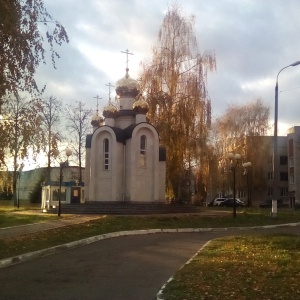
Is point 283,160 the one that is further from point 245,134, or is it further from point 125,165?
point 125,165

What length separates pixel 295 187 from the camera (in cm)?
6925

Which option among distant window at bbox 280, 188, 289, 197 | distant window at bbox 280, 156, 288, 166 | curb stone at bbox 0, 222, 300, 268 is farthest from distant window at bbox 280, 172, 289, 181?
curb stone at bbox 0, 222, 300, 268

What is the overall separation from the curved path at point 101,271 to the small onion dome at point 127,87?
2273 centimetres

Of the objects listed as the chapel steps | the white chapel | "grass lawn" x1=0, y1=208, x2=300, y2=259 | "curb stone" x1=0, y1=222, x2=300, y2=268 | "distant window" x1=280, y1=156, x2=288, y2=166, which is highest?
"distant window" x1=280, y1=156, x2=288, y2=166

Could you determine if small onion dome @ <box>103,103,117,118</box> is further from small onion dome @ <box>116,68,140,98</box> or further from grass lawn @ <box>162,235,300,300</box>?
grass lawn @ <box>162,235,300,300</box>

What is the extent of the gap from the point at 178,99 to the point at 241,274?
3159cm

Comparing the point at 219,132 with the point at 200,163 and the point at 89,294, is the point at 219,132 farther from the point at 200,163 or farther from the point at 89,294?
the point at 89,294

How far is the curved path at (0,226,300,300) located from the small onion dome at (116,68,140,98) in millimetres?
22734

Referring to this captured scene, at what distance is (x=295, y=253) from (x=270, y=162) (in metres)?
52.2

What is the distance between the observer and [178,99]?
41031mm

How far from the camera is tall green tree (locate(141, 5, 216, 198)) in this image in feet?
132

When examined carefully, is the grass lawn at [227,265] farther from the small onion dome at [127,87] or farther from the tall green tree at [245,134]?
the tall green tree at [245,134]

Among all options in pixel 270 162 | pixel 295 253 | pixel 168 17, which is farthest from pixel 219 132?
pixel 295 253

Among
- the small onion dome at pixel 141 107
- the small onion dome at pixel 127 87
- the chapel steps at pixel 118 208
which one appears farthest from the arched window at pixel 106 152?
the small onion dome at pixel 127 87
